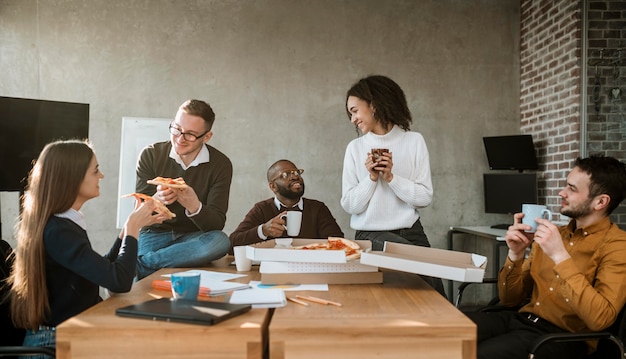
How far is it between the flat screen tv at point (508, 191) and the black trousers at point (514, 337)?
8.84 ft

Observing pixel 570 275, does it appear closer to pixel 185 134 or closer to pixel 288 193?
pixel 288 193

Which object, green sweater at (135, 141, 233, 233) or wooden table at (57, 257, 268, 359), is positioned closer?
wooden table at (57, 257, 268, 359)

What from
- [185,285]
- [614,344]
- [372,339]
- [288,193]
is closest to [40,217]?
[185,285]

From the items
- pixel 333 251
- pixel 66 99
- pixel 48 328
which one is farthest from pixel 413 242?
pixel 66 99

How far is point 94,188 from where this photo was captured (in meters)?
1.96

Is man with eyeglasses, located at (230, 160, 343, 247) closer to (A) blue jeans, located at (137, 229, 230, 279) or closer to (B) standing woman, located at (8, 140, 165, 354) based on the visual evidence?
(A) blue jeans, located at (137, 229, 230, 279)

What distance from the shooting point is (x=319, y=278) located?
1933 millimetres

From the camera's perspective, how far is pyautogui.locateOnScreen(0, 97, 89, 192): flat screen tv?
309 centimetres

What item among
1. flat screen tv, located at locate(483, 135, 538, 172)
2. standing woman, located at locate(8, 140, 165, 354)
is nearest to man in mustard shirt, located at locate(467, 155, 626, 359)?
standing woman, located at locate(8, 140, 165, 354)

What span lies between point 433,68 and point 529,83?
90 cm

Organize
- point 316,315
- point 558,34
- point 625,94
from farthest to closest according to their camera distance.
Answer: point 558,34 → point 625,94 → point 316,315

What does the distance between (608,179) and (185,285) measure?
64.4 inches

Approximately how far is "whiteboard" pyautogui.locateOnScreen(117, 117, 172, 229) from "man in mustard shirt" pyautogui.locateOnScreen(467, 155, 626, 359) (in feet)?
11.3

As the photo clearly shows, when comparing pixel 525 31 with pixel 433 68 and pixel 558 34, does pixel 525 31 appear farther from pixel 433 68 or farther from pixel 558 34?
pixel 433 68
